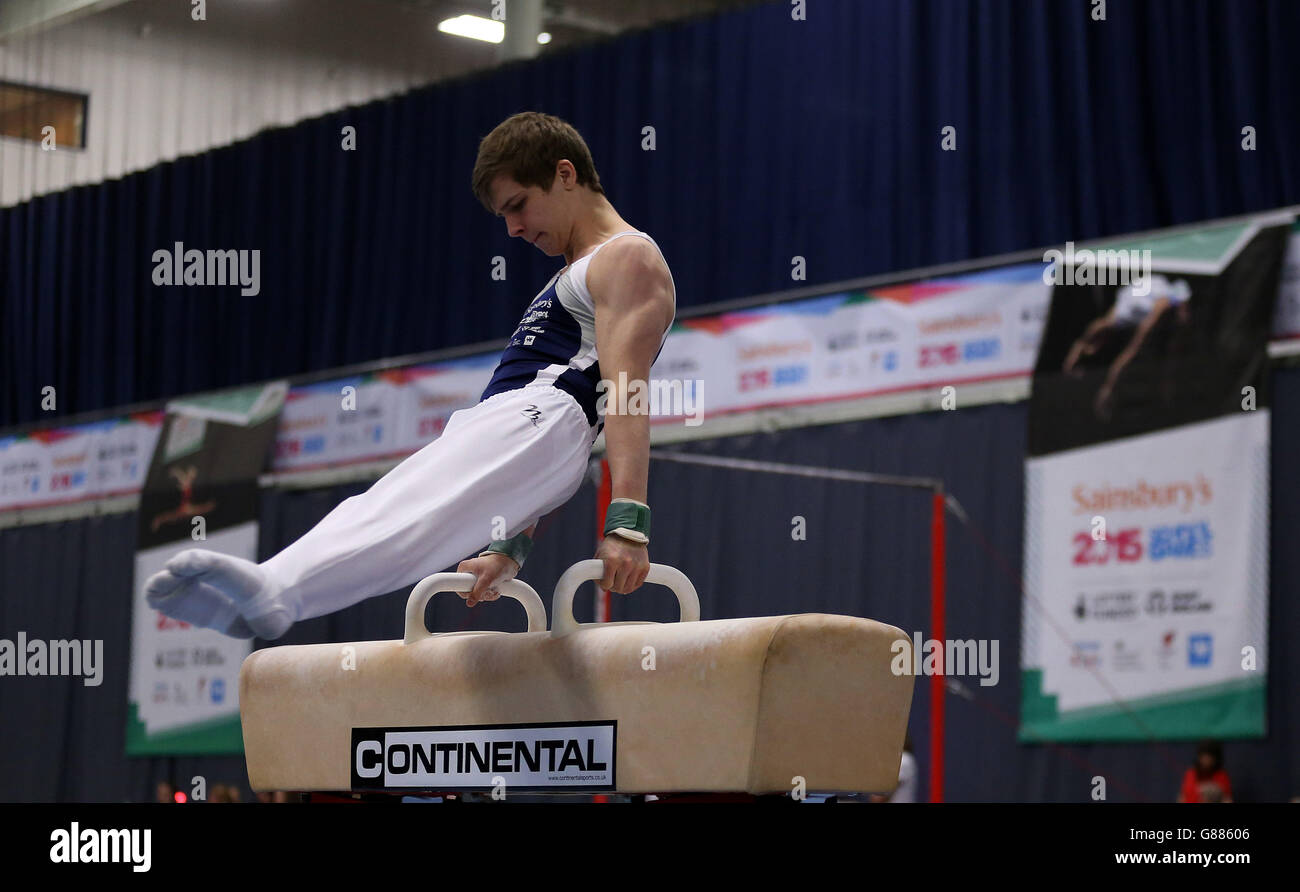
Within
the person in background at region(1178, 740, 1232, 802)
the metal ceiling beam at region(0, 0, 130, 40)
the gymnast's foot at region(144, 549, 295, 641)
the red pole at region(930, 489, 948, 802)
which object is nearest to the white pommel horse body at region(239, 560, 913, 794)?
the gymnast's foot at region(144, 549, 295, 641)

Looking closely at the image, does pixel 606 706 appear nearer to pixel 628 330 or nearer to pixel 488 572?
pixel 488 572

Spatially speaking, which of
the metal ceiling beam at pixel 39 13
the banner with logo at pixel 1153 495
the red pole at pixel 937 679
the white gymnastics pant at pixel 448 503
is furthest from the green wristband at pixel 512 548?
the metal ceiling beam at pixel 39 13

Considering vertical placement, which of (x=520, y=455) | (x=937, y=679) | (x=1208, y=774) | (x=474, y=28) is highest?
(x=474, y=28)

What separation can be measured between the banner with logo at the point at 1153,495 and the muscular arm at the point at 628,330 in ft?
13.7

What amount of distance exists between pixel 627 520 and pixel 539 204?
2.20 feet

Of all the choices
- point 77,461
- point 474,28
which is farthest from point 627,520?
point 77,461

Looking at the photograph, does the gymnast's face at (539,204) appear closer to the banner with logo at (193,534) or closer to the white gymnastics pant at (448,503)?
the white gymnastics pant at (448,503)

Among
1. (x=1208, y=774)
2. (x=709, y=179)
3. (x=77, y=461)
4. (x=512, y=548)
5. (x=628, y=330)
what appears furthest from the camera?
(x=77, y=461)

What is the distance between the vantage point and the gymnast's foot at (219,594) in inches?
95.2

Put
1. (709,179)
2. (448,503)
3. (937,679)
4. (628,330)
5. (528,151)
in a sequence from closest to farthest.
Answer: (448,503) < (628,330) < (528,151) < (937,679) < (709,179)

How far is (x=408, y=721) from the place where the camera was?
3064 mm

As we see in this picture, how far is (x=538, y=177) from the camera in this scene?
10.0ft

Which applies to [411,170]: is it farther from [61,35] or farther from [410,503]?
[410,503]

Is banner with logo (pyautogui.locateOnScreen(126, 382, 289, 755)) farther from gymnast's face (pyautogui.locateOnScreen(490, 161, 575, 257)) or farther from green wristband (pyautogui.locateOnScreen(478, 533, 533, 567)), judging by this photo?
gymnast's face (pyautogui.locateOnScreen(490, 161, 575, 257))
